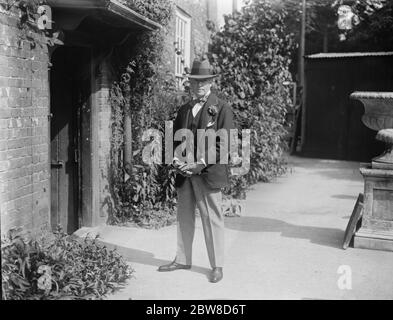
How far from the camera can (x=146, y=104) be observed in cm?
780

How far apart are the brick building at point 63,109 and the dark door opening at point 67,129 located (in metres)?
0.01

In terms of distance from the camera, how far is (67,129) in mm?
6965

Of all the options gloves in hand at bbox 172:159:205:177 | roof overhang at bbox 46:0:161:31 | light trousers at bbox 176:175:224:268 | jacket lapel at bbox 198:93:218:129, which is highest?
roof overhang at bbox 46:0:161:31

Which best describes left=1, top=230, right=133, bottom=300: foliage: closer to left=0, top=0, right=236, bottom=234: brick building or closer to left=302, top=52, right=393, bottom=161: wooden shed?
left=0, top=0, right=236, bottom=234: brick building

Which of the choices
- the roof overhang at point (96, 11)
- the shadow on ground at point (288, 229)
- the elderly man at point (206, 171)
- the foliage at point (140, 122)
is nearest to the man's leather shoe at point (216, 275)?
the elderly man at point (206, 171)

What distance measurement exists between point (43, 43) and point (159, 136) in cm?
293

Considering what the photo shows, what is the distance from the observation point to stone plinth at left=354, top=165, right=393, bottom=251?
6.23m

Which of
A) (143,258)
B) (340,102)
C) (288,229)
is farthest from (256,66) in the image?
(340,102)

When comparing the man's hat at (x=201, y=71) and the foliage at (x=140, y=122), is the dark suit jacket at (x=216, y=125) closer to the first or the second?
the man's hat at (x=201, y=71)

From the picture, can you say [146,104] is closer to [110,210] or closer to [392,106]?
[110,210]

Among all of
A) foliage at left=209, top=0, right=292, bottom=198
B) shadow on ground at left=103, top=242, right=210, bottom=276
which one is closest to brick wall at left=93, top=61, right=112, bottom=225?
shadow on ground at left=103, top=242, right=210, bottom=276

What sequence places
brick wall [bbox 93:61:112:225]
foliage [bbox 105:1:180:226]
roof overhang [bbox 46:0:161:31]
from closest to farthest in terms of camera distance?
roof overhang [bbox 46:0:161:31], brick wall [bbox 93:61:112:225], foliage [bbox 105:1:180:226]

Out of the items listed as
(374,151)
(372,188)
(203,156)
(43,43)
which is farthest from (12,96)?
(374,151)

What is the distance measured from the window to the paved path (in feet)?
9.52
